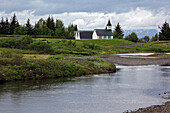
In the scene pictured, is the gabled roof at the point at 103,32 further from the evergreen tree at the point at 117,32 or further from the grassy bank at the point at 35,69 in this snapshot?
the grassy bank at the point at 35,69

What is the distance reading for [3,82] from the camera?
96.3 ft

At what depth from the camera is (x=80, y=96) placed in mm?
22516

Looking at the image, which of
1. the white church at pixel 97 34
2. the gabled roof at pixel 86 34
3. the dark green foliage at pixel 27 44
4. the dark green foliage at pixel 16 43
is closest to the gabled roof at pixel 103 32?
the white church at pixel 97 34

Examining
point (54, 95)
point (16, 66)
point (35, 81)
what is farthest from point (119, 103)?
point (16, 66)

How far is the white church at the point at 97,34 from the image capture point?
14562cm

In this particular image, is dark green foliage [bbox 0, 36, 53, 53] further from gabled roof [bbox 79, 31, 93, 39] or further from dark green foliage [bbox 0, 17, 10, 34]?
gabled roof [bbox 79, 31, 93, 39]

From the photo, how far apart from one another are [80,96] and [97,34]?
403 feet

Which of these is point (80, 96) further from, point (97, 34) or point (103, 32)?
point (103, 32)

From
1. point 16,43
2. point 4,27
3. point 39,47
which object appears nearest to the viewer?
point 39,47

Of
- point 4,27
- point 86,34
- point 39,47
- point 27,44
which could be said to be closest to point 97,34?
point 86,34

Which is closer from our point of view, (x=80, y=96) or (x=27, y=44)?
(x=80, y=96)

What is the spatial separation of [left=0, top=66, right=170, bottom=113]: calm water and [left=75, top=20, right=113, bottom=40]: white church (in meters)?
115

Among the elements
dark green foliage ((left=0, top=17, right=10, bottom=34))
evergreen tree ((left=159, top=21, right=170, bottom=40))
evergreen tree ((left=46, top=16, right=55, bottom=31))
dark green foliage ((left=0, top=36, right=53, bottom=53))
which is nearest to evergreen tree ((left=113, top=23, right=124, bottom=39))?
evergreen tree ((left=159, top=21, right=170, bottom=40))

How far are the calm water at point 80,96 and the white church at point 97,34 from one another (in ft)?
378
